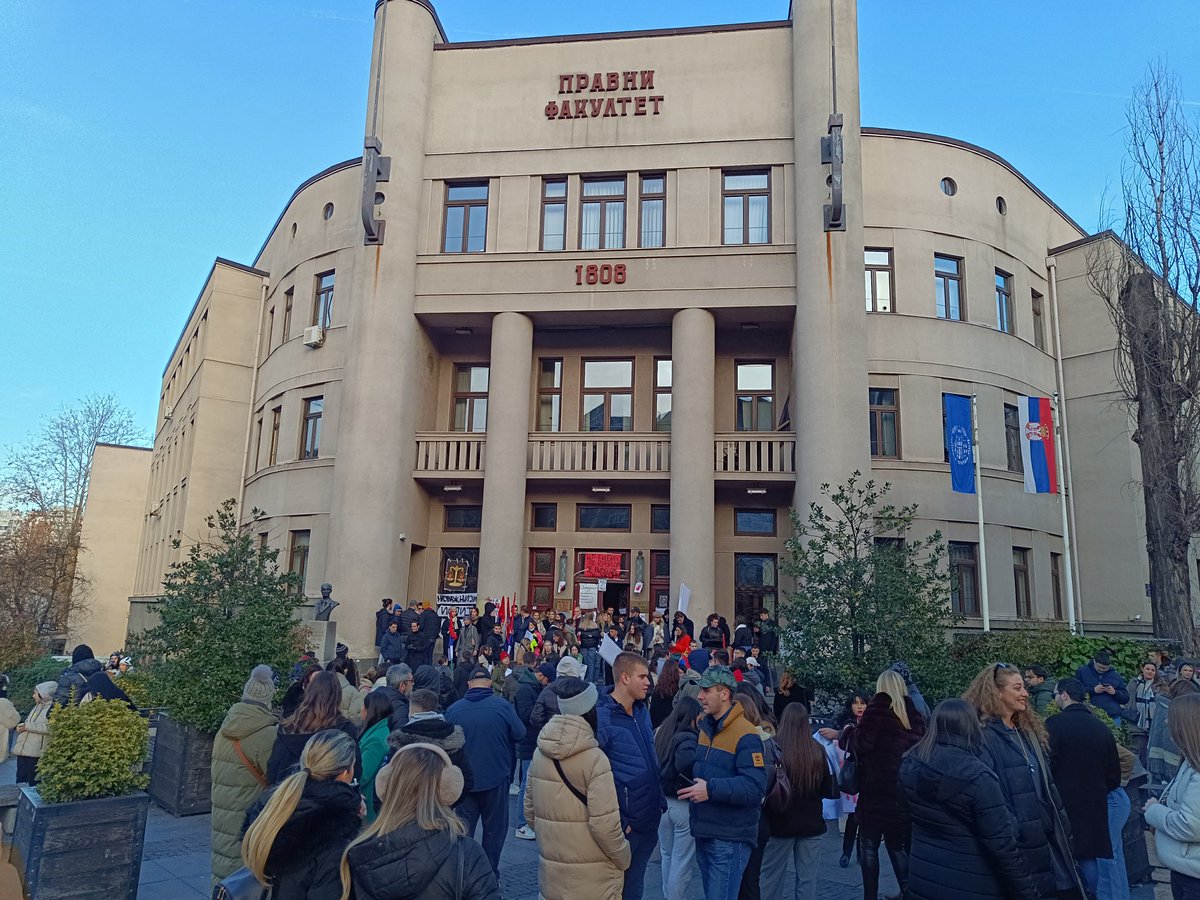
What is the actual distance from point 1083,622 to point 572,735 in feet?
84.9

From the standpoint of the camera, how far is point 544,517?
87.2ft

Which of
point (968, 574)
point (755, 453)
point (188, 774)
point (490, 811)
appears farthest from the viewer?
point (968, 574)

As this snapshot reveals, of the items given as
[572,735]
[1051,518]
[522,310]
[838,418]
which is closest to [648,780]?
[572,735]

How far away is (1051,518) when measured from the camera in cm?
2581

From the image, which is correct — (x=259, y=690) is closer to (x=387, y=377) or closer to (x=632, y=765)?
(x=632, y=765)

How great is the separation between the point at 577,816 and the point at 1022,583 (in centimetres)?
2355

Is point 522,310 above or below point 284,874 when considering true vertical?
above

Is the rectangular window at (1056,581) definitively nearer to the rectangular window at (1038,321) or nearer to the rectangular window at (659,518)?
the rectangular window at (1038,321)

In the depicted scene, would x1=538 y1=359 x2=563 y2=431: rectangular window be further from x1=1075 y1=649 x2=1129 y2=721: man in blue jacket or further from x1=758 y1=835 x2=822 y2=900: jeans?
x1=758 y1=835 x2=822 y2=900: jeans

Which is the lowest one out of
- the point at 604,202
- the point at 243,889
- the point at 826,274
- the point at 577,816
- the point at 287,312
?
the point at 243,889

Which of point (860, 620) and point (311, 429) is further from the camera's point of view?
point (311, 429)

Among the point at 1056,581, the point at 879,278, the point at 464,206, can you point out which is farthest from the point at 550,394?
the point at 1056,581

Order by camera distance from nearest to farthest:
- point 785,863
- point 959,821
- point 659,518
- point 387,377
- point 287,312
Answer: point 959,821
point 785,863
point 387,377
point 659,518
point 287,312

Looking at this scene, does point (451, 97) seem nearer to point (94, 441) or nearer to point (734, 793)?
point (734, 793)
